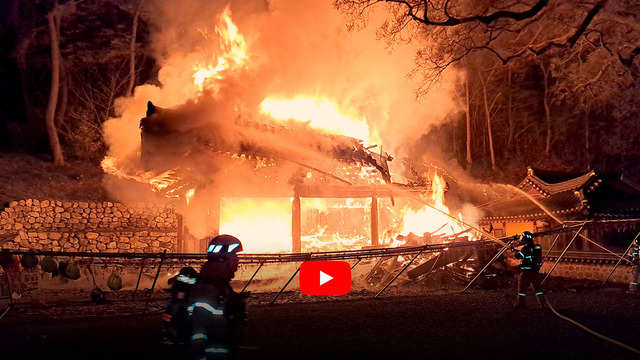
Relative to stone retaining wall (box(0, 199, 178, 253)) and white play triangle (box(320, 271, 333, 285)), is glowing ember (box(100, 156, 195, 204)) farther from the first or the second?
white play triangle (box(320, 271, 333, 285))

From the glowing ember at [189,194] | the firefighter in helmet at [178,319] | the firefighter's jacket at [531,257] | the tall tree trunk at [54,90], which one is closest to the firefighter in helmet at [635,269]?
the firefighter's jacket at [531,257]

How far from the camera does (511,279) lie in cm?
1439

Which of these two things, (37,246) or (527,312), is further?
(37,246)

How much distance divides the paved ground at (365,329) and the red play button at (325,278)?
2.93ft

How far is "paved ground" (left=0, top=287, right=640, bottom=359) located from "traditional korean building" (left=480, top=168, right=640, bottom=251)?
18.7ft

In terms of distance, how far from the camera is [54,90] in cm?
2111

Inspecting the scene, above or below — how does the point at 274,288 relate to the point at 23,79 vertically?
below

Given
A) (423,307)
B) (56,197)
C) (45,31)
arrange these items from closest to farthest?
(423,307)
(56,197)
(45,31)

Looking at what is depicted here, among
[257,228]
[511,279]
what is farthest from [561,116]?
[257,228]

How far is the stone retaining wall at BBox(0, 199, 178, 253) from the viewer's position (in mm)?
15162

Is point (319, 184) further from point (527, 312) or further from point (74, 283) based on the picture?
point (527, 312)

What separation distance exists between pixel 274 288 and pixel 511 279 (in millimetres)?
7463

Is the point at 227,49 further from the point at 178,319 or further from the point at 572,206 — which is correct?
the point at 572,206

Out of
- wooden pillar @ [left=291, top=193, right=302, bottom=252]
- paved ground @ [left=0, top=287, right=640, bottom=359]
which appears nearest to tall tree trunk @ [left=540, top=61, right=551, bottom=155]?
wooden pillar @ [left=291, top=193, right=302, bottom=252]
